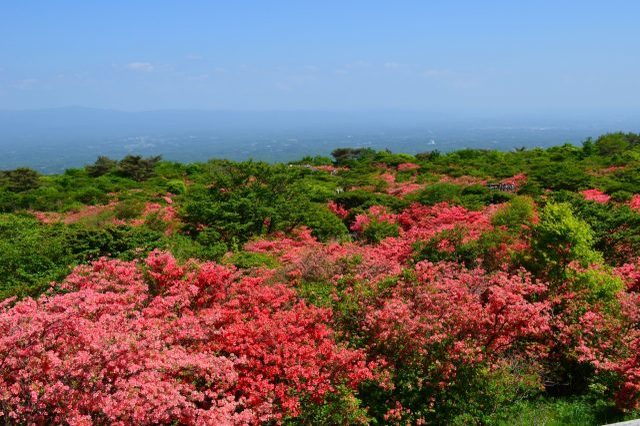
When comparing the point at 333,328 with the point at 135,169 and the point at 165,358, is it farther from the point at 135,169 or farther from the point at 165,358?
the point at 135,169

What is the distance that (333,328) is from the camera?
29.8 ft

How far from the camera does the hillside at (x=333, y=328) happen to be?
6.34 metres

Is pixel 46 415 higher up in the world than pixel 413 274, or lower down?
lower down

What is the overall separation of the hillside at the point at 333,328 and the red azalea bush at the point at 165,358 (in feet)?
0.09

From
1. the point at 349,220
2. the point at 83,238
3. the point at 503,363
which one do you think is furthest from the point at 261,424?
the point at 349,220

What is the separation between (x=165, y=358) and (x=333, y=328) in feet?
10.9

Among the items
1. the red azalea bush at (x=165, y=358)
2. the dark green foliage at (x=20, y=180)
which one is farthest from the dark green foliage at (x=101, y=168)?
the red azalea bush at (x=165, y=358)

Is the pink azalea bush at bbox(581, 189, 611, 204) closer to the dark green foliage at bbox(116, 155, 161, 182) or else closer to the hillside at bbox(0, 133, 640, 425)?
the hillside at bbox(0, 133, 640, 425)

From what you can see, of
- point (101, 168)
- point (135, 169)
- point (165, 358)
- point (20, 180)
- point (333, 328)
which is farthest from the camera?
point (101, 168)

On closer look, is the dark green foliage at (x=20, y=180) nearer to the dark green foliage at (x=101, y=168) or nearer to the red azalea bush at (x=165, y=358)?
the dark green foliage at (x=101, y=168)

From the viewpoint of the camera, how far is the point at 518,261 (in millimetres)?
11805

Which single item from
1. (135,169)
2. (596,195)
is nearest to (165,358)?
(596,195)

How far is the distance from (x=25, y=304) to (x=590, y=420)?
927cm

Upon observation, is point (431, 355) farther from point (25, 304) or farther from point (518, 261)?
point (25, 304)
